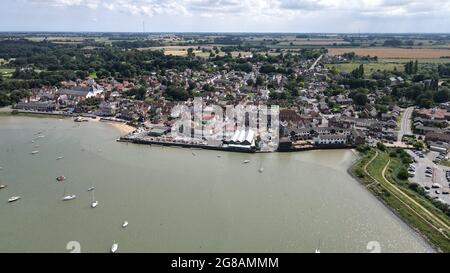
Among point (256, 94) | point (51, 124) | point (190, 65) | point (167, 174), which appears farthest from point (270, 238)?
point (190, 65)

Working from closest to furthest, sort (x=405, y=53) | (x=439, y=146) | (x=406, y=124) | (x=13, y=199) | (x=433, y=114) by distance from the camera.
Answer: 1. (x=13, y=199)
2. (x=439, y=146)
3. (x=406, y=124)
4. (x=433, y=114)
5. (x=405, y=53)

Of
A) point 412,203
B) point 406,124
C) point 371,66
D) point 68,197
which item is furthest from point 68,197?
point 371,66

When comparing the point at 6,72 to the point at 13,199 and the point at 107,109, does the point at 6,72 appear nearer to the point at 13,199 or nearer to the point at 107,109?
the point at 107,109

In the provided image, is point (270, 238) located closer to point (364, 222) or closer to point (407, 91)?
point (364, 222)

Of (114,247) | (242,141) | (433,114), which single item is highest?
(433,114)

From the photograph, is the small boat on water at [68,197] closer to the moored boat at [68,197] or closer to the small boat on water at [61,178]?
the moored boat at [68,197]

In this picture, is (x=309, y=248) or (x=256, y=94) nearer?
(x=309, y=248)

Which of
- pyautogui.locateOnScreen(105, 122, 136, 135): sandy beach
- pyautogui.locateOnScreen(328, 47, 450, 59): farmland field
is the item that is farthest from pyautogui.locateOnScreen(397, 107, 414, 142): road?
pyautogui.locateOnScreen(328, 47, 450, 59): farmland field

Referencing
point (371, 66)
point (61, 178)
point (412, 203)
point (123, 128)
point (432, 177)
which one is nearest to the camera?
point (412, 203)
